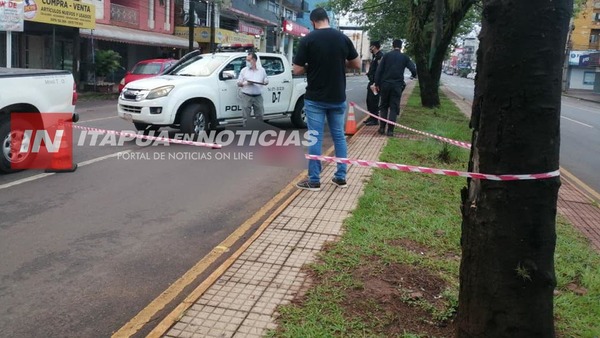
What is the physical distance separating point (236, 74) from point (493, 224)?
9.08 m

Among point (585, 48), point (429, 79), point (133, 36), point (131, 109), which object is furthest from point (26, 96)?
point (585, 48)

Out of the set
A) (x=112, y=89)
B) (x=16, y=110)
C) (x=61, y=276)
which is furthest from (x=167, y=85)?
(x=112, y=89)

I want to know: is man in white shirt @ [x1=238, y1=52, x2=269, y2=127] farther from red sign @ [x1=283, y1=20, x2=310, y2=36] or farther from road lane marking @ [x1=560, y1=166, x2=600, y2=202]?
red sign @ [x1=283, y1=20, x2=310, y2=36]

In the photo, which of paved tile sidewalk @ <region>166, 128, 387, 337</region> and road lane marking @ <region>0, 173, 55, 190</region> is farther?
road lane marking @ <region>0, 173, 55, 190</region>

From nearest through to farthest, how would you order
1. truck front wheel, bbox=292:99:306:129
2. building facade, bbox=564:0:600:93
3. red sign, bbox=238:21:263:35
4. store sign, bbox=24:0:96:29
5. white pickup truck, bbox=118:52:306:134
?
white pickup truck, bbox=118:52:306:134 → truck front wheel, bbox=292:99:306:129 → store sign, bbox=24:0:96:29 → red sign, bbox=238:21:263:35 → building facade, bbox=564:0:600:93

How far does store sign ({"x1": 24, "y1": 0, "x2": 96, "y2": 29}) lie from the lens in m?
19.2

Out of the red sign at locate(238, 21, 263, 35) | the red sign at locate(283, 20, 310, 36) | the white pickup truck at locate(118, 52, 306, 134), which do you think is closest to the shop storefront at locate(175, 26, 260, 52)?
the red sign at locate(238, 21, 263, 35)

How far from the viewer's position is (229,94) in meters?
10.9

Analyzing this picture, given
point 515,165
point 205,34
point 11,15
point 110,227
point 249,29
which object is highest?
point 249,29

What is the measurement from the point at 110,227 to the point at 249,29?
140 feet

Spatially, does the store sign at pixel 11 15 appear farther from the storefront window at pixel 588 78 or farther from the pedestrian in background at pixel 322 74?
the storefront window at pixel 588 78

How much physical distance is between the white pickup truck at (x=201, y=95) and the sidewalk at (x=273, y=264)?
397 cm

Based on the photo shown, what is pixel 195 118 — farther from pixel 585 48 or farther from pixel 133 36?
pixel 585 48

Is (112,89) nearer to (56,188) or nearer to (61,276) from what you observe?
(56,188)
